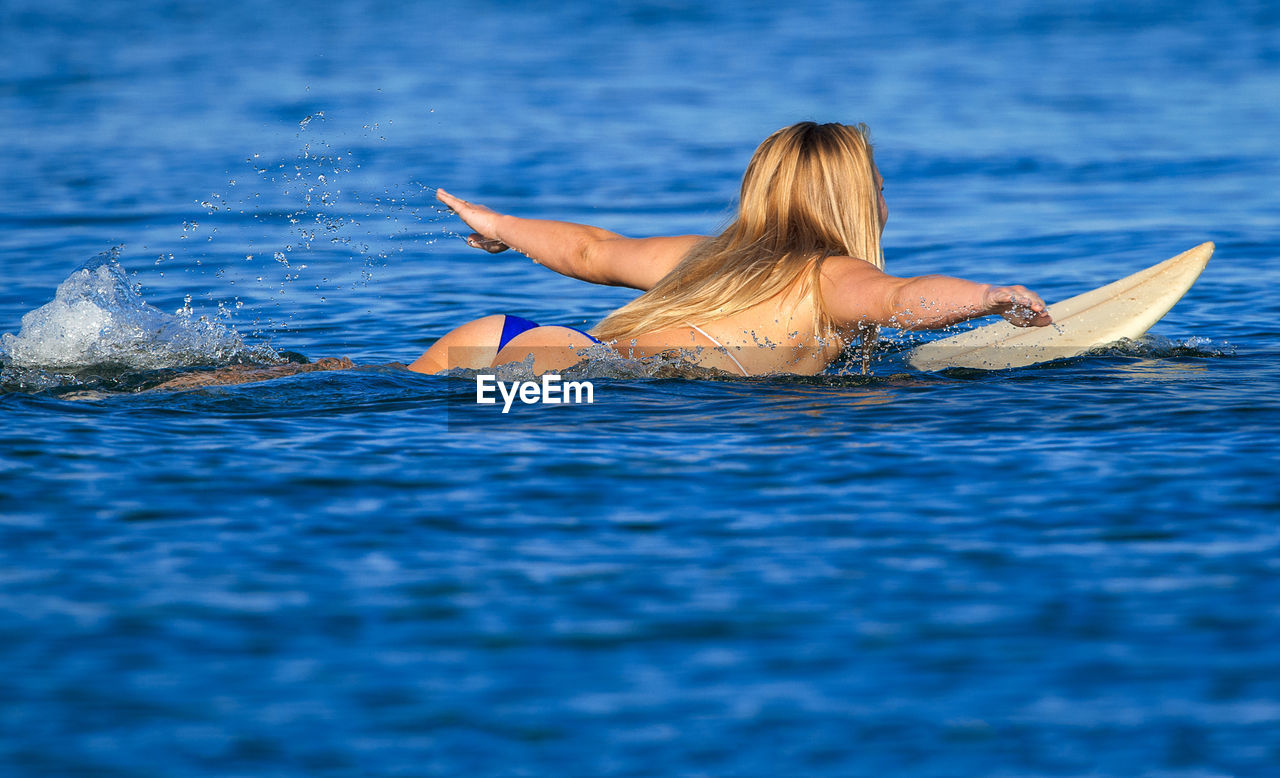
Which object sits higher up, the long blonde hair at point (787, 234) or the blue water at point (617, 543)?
the long blonde hair at point (787, 234)

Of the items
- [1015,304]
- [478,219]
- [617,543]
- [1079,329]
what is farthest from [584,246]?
[1079,329]

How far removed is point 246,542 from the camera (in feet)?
14.6

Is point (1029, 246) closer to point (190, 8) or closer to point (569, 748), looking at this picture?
point (569, 748)

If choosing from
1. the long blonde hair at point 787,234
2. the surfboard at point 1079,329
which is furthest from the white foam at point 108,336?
the surfboard at point 1079,329

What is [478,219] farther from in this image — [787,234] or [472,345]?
[787,234]

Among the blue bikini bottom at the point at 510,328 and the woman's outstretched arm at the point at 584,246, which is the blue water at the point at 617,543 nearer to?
the blue bikini bottom at the point at 510,328

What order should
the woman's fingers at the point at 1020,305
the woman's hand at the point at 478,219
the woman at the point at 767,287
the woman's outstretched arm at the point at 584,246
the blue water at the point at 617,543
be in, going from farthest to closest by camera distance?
the woman's hand at the point at 478,219
the woman's outstretched arm at the point at 584,246
the woman at the point at 767,287
the woman's fingers at the point at 1020,305
the blue water at the point at 617,543

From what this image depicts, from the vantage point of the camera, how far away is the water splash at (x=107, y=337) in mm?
6648

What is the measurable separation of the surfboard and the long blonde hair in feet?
4.29

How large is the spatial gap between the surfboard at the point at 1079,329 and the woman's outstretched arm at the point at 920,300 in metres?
1.49

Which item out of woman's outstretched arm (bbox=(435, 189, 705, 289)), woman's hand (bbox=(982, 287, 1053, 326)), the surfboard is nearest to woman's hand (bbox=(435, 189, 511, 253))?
woman's outstretched arm (bbox=(435, 189, 705, 289))

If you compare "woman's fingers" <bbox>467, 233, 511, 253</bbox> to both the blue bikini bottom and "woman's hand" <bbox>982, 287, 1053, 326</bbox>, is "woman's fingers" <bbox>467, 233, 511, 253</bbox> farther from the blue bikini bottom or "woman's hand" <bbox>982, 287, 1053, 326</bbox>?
"woman's hand" <bbox>982, 287, 1053, 326</bbox>

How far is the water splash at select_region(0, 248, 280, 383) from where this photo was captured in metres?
6.65

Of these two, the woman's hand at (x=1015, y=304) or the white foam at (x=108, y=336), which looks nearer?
the woman's hand at (x=1015, y=304)
